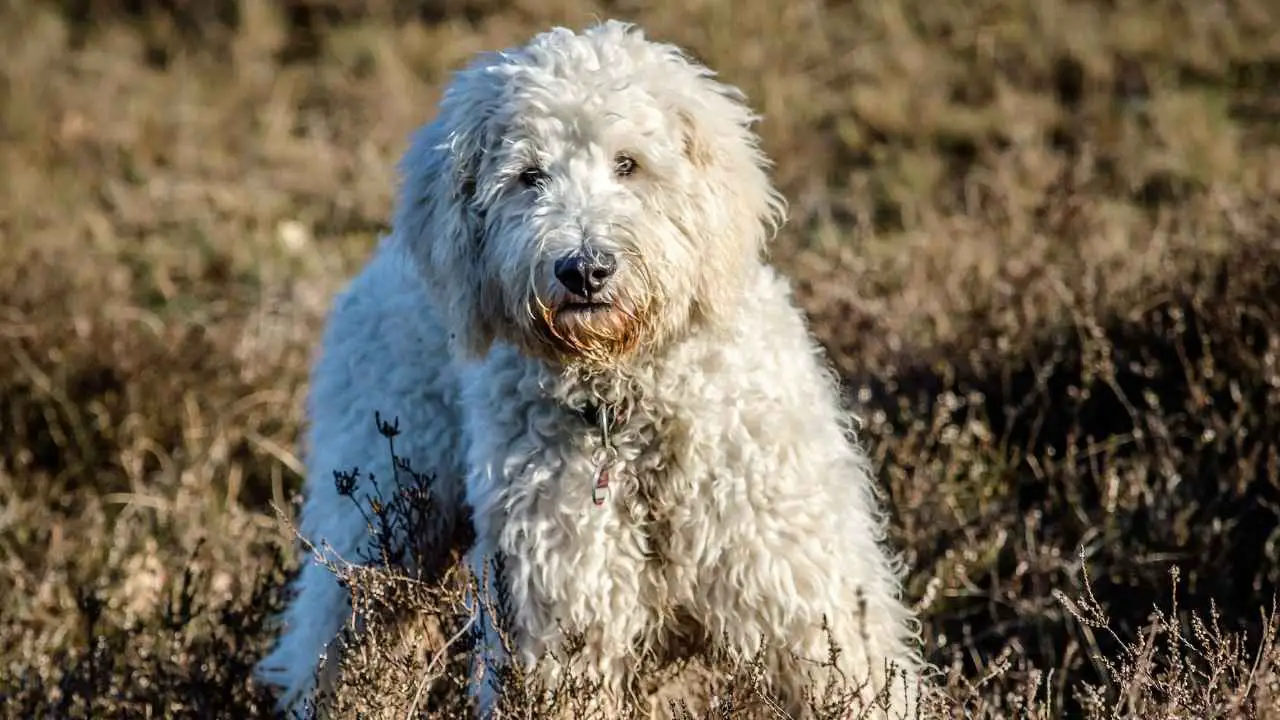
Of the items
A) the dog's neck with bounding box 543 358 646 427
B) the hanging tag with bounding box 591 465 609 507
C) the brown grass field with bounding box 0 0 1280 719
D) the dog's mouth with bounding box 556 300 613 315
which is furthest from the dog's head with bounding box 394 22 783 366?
the brown grass field with bounding box 0 0 1280 719

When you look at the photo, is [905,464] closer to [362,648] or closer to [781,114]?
[362,648]

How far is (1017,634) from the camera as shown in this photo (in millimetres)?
5000

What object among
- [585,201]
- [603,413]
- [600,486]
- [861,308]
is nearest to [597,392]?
[603,413]

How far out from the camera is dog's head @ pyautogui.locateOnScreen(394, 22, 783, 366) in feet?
12.6

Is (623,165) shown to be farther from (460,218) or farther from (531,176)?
(460,218)

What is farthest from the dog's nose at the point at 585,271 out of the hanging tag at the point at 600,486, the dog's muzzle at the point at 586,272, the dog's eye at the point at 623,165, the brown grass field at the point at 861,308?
the brown grass field at the point at 861,308

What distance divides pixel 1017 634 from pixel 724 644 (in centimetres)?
139

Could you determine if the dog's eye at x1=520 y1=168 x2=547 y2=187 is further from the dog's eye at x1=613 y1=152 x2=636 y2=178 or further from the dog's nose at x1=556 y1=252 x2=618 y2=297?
the dog's nose at x1=556 y1=252 x2=618 y2=297

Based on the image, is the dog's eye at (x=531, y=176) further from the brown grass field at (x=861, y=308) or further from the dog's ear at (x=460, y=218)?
the brown grass field at (x=861, y=308)

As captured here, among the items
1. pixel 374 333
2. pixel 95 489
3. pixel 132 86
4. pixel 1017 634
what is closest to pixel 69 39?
pixel 132 86

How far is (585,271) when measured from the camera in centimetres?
374

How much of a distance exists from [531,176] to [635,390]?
59 centimetres

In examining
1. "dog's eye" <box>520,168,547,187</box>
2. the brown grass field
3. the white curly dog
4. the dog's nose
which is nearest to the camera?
the dog's nose

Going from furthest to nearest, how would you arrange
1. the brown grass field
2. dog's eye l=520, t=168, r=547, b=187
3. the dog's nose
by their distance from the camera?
the brown grass field → dog's eye l=520, t=168, r=547, b=187 → the dog's nose
